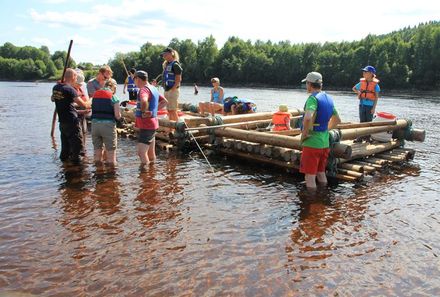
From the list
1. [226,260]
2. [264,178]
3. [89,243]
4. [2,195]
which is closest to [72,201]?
[2,195]

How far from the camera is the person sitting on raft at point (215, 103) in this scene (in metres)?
15.7

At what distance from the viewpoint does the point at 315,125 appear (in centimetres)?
748

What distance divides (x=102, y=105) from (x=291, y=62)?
356ft

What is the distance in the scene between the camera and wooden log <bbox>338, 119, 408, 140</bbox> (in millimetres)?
9633

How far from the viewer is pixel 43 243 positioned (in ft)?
17.6

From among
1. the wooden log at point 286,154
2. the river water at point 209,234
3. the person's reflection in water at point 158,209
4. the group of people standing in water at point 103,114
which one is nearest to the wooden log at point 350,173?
the river water at point 209,234

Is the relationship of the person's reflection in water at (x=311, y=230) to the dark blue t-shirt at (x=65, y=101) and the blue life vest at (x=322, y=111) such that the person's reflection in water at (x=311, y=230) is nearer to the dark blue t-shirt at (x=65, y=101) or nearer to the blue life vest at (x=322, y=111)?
the blue life vest at (x=322, y=111)

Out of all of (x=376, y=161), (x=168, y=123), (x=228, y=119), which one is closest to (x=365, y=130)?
(x=376, y=161)

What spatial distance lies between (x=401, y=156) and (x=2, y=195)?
10.1m

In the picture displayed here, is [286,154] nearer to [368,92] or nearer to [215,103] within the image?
[368,92]

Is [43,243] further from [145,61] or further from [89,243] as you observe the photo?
[145,61]

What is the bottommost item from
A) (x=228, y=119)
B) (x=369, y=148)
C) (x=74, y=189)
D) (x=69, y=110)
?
(x=74, y=189)

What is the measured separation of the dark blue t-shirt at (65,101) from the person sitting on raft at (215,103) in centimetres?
722

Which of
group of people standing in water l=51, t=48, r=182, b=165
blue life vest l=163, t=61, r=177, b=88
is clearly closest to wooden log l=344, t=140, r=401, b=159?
group of people standing in water l=51, t=48, r=182, b=165
